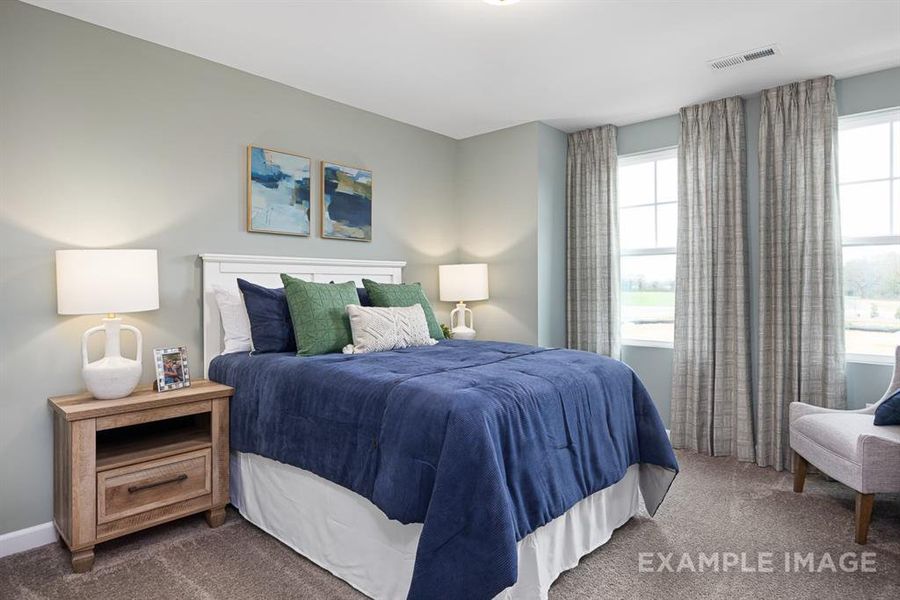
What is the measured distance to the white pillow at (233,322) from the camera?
9.66ft

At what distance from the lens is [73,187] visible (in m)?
2.58

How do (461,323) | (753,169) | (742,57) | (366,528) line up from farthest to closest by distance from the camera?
(461,323)
(753,169)
(742,57)
(366,528)

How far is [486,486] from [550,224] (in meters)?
3.08

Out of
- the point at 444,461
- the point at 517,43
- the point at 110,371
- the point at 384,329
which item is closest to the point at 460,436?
the point at 444,461

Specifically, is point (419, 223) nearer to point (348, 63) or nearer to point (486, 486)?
point (348, 63)

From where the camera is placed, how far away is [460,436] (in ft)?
5.35

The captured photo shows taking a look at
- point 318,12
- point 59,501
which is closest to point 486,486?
point 59,501

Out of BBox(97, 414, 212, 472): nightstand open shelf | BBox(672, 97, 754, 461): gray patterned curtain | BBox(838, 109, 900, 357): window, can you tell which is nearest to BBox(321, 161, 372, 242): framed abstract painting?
BBox(97, 414, 212, 472): nightstand open shelf

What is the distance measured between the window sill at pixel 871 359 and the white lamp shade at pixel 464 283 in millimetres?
2528

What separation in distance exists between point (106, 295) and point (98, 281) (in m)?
0.07

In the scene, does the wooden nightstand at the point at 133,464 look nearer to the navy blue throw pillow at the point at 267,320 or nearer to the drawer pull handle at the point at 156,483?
the drawer pull handle at the point at 156,483

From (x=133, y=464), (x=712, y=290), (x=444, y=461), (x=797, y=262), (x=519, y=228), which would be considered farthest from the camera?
(x=519, y=228)

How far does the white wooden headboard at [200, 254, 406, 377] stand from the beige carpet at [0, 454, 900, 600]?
Answer: 40.2 inches

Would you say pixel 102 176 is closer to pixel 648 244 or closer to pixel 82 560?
pixel 82 560
